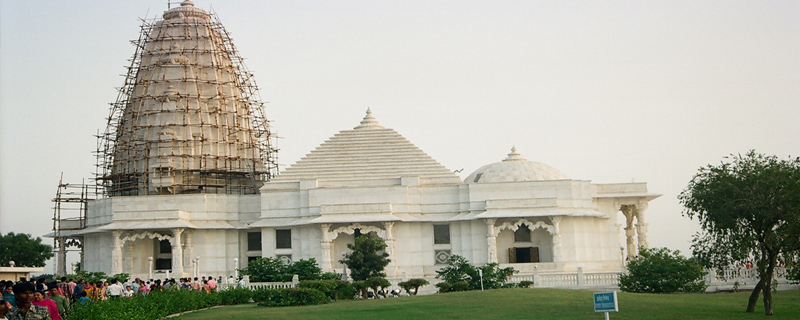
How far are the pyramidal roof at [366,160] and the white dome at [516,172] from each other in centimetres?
346

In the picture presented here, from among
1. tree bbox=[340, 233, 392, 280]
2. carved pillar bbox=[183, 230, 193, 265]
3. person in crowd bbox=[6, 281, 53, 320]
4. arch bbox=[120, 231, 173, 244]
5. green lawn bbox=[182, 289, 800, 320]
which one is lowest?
green lawn bbox=[182, 289, 800, 320]

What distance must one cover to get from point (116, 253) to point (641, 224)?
3049cm

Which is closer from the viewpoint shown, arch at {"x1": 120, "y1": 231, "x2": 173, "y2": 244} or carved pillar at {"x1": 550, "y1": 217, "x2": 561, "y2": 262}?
carved pillar at {"x1": 550, "y1": 217, "x2": 561, "y2": 262}

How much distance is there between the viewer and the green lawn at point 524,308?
28062 mm

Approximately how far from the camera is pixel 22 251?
91812 mm

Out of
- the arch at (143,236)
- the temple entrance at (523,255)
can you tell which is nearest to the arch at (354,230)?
the temple entrance at (523,255)

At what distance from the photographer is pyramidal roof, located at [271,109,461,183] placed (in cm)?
5541

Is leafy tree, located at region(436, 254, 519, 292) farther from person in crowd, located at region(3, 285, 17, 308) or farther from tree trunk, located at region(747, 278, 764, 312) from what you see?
person in crowd, located at region(3, 285, 17, 308)

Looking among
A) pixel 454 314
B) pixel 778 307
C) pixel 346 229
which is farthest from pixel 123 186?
pixel 778 307

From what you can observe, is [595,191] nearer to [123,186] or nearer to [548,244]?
[548,244]

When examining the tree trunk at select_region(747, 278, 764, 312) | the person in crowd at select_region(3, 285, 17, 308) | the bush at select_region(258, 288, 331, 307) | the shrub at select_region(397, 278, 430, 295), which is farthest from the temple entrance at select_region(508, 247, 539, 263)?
the person in crowd at select_region(3, 285, 17, 308)

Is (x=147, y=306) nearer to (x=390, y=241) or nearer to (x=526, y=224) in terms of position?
(x=390, y=241)

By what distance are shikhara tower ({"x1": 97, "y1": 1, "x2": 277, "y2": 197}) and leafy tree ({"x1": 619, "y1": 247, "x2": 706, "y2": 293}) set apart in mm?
30390

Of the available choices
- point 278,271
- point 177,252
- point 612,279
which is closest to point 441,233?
point 278,271
